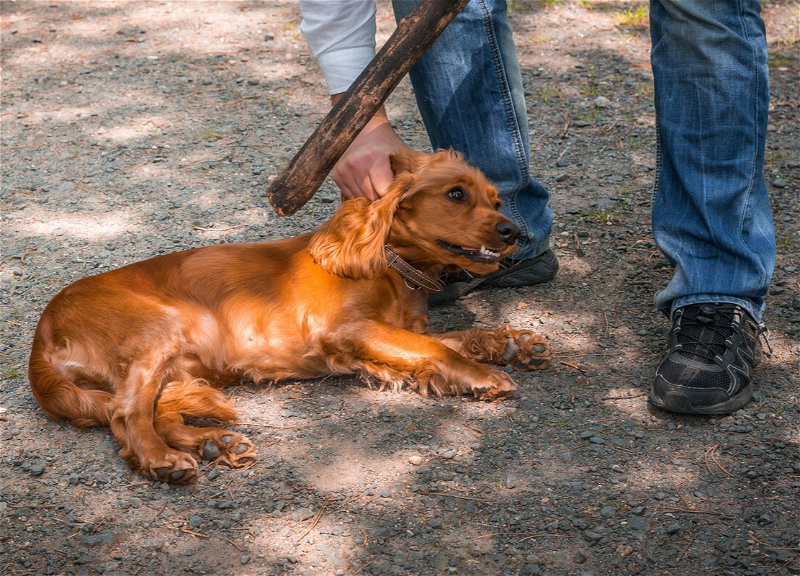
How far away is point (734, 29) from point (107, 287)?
2348 millimetres

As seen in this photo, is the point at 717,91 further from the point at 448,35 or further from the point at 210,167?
the point at 210,167

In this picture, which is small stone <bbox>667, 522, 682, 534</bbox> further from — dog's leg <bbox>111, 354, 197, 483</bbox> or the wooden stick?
the wooden stick

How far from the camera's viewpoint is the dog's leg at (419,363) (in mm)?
3203

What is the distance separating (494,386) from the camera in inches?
125

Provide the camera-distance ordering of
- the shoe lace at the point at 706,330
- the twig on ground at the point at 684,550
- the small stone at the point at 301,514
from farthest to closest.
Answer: the shoe lace at the point at 706,330, the small stone at the point at 301,514, the twig on ground at the point at 684,550

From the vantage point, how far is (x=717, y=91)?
3.08 m

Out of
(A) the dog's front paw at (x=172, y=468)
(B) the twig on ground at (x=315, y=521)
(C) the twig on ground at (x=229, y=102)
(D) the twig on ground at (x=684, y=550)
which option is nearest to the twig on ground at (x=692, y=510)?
(D) the twig on ground at (x=684, y=550)

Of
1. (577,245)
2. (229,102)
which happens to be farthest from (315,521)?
(229,102)

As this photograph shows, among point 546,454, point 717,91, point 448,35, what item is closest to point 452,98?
point 448,35

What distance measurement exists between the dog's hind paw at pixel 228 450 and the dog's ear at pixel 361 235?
76 cm

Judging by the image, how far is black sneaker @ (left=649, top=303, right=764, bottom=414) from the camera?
9.92 ft

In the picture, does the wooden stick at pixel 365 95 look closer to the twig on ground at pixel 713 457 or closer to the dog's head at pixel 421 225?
the dog's head at pixel 421 225

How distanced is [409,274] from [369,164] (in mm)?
456

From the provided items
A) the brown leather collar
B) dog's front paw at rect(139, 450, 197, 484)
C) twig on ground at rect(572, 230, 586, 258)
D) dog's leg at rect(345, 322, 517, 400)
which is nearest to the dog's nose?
the brown leather collar
